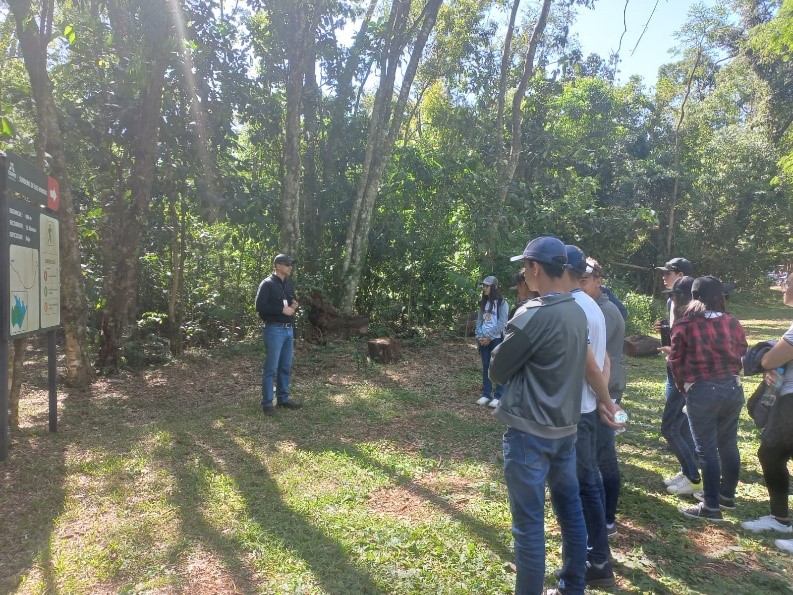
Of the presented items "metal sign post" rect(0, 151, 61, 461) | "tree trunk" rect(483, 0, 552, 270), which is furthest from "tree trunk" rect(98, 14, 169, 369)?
"tree trunk" rect(483, 0, 552, 270)

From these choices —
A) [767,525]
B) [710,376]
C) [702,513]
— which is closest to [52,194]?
[710,376]

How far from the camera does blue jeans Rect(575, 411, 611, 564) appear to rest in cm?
323

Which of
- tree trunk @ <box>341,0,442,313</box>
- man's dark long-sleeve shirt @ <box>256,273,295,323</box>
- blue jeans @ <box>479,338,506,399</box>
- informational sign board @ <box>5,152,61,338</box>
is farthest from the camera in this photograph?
tree trunk @ <box>341,0,442,313</box>

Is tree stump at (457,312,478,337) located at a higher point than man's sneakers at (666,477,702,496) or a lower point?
higher

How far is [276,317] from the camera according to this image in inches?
263

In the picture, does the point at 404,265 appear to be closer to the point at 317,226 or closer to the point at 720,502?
the point at 317,226

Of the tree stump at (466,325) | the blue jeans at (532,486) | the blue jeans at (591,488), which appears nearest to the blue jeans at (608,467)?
the blue jeans at (591,488)

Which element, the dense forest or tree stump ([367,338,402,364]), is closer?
the dense forest

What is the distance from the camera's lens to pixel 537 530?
2750mm

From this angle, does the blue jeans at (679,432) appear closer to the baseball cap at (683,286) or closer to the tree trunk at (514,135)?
the baseball cap at (683,286)

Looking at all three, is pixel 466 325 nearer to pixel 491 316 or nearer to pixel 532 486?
pixel 491 316

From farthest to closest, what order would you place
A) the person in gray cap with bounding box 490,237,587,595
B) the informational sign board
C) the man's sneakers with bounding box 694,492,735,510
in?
the informational sign board → the man's sneakers with bounding box 694,492,735,510 → the person in gray cap with bounding box 490,237,587,595

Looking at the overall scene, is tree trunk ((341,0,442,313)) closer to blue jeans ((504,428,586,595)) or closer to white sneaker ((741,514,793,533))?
white sneaker ((741,514,793,533))

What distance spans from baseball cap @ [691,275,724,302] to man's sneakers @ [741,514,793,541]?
5.40ft
